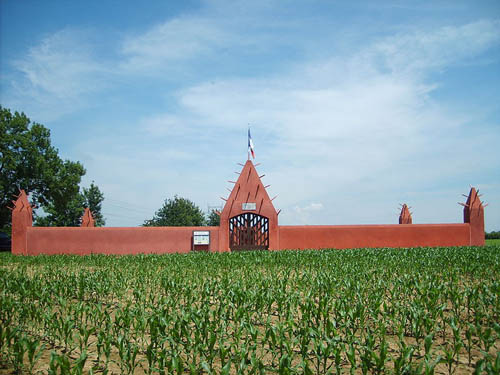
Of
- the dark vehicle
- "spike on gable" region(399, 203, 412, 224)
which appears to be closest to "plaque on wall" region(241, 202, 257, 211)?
"spike on gable" region(399, 203, 412, 224)

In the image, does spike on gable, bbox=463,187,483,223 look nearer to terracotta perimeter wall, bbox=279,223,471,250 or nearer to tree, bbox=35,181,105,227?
terracotta perimeter wall, bbox=279,223,471,250

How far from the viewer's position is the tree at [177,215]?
5656 centimetres

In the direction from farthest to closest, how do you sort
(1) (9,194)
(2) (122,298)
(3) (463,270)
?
(1) (9,194) < (3) (463,270) < (2) (122,298)

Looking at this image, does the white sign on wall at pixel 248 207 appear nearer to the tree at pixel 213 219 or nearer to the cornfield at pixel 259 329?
the cornfield at pixel 259 329

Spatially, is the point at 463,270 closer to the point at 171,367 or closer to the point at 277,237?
the point at 171,367

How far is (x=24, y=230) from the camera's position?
2270 cm

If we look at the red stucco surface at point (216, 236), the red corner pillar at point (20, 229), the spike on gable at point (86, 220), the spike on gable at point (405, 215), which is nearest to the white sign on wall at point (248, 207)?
the red stucco surface at point (216, 236)

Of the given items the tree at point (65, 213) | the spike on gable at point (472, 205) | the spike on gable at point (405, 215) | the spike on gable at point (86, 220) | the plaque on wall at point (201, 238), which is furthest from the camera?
the tree at point (65, 213)

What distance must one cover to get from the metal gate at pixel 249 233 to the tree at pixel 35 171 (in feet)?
67.3

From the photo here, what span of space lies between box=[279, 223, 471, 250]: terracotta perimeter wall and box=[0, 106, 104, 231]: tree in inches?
905

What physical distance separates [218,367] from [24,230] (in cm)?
2153

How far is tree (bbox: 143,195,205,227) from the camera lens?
186 feet

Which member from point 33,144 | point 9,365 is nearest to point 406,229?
point 9,365

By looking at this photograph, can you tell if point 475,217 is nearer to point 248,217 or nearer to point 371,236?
point 371,236
